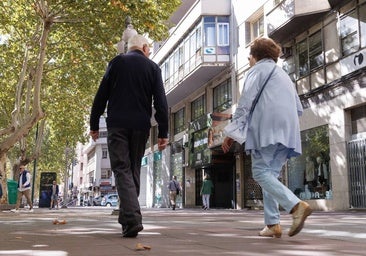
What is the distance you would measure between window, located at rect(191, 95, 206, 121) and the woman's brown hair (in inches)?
882

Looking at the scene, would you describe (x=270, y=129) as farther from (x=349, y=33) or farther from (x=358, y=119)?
(x=349, y=33)

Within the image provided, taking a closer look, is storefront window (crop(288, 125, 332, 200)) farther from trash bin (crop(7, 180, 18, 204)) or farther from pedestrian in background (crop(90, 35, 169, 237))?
trash bin (crop(7, 180, 18, 204))

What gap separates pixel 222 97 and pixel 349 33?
10.2 meters

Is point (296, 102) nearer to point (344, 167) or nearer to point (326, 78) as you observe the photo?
point (344, 167)

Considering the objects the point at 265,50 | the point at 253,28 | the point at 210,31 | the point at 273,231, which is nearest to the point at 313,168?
the point at 253,28

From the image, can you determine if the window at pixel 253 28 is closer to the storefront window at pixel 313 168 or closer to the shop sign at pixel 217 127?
the shop sign at pixel 217 127

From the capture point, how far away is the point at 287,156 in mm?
4773

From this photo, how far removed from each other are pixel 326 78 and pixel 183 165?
1476 cm

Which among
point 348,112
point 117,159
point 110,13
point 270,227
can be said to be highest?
point 110,13

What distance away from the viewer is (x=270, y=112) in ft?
15.0

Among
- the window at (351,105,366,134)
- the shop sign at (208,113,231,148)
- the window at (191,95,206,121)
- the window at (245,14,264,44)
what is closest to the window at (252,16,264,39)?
the window at (245,14,264,44)

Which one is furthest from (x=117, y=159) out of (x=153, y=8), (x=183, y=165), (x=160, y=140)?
(x=183, y=165)

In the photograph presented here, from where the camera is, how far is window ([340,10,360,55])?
50.3 feet

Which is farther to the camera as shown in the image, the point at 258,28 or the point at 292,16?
the point at 258,28
